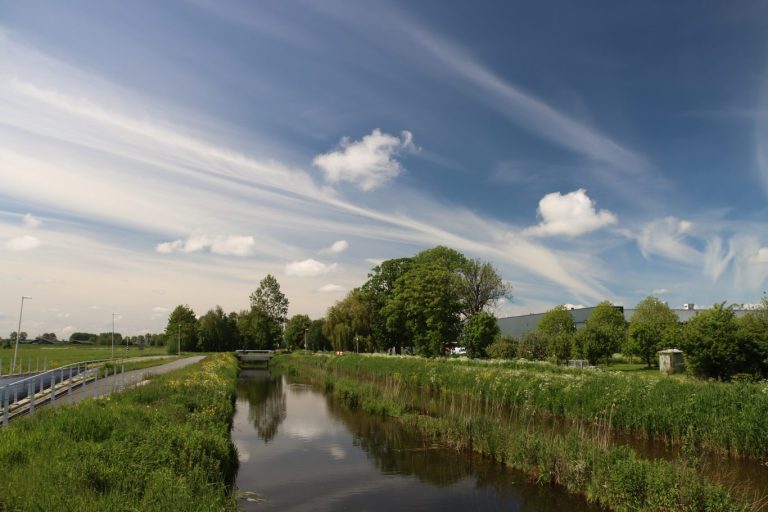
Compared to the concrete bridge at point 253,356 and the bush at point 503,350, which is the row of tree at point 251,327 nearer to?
the concrete bridge at point 253,356

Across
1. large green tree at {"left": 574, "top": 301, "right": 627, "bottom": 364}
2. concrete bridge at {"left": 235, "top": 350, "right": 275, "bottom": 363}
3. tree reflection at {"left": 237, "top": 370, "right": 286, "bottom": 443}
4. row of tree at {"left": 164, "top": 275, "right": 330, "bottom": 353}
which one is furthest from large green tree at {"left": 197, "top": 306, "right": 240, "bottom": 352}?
large green tree at {"left": 574, "top": 301, "right": 627, "bottom": 364}

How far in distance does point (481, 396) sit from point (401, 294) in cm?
3254

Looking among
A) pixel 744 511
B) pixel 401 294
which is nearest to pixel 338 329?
pixel 401 294

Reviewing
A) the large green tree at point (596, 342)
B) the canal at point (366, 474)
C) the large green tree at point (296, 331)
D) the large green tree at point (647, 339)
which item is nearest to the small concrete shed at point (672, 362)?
the large green tree at point (596, 342)

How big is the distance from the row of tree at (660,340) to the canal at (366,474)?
16689 mm

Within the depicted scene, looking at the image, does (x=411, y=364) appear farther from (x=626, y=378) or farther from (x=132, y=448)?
(x=132, y=448)

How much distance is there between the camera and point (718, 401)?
15.9 metres

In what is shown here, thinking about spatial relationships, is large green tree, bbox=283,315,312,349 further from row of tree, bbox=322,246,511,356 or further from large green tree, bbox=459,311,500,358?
large green tree, bbox=459,311,500,358

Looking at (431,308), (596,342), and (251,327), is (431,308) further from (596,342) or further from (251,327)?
(251,327)

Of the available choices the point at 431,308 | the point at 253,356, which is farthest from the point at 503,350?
the point at 253,356

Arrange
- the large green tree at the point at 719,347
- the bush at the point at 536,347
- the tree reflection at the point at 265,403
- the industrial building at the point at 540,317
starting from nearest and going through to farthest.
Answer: the tree reflection at the point at 265,403
the large green tree at the point at 719,347
the bush at the point at 536,347
the industrial building at the point at 540,317

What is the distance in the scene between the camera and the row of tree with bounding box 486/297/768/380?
82.3 feet

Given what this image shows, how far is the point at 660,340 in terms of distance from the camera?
1630 inches

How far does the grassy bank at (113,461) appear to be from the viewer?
7481 millimetres
